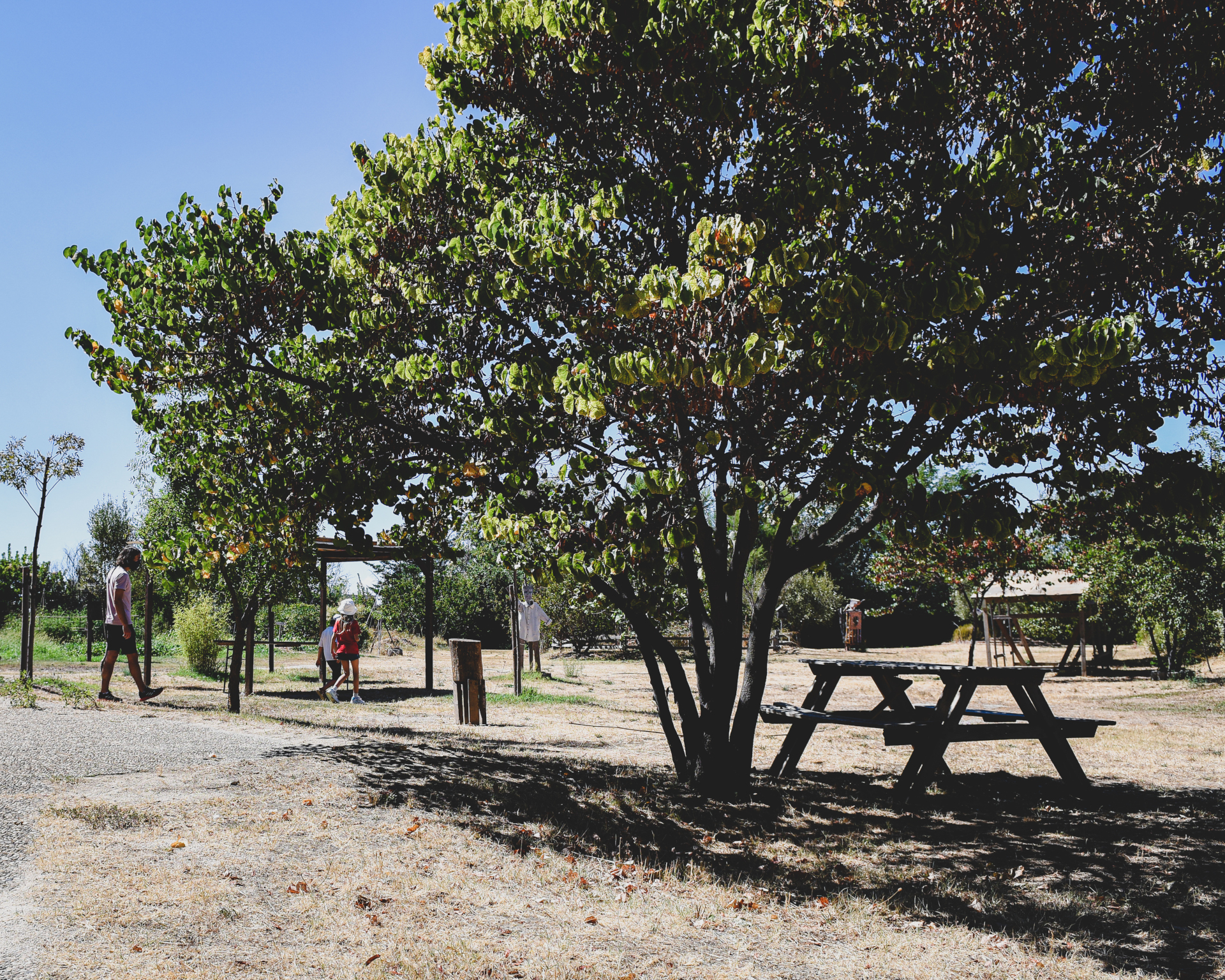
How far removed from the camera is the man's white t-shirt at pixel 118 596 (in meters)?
9.22

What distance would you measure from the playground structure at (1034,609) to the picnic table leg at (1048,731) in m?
13.5

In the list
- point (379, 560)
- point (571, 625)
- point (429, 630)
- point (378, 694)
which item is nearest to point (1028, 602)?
point (571, 625)

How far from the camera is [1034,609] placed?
2523cm

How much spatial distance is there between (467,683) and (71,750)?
4.86 m

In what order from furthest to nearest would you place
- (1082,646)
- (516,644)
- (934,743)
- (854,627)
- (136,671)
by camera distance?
(854,627), (1082,646), (516,644), (136,671), (934,743)

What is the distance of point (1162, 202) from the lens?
545cm

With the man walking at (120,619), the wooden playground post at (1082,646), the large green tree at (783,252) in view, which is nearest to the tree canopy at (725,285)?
the large green tree at (783,252)

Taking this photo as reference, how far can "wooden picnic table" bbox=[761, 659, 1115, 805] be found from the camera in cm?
648

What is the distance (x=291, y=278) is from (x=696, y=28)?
309 cm

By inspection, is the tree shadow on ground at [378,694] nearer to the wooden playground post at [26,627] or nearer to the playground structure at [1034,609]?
the wooden playground post at [26,627]

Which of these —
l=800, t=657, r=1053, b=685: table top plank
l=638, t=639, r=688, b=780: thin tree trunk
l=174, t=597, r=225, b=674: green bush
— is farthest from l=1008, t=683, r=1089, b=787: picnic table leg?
l=174, t=597, r=225, b=674: green bush

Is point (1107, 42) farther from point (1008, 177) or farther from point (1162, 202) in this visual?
point (1008, 177)

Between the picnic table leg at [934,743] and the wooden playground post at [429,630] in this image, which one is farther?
the wooden playground post at [429,630]

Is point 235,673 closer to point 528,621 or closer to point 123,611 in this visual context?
point 123,611
